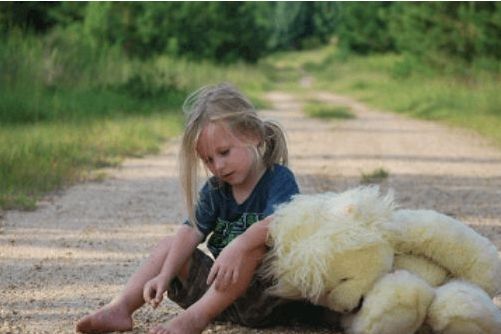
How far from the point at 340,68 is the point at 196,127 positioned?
121 ft

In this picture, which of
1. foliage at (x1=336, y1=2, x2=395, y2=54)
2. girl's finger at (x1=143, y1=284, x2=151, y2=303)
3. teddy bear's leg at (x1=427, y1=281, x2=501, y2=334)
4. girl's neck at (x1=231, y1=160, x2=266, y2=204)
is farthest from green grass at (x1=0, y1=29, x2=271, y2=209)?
foliage at (x1=336, y1=2, x2=395, y2=54)

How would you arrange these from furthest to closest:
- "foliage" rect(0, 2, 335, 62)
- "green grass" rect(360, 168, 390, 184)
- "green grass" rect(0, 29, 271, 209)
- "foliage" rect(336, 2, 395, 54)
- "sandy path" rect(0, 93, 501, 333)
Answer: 1. "foliage" rect(336, 2, 395, 54)
2. "foliage" rect(0, 2, 335, 62)
3. "green grass" rect(360, 168, 390, 184)
4. "green grass" rect(0, 29, 271, 209)
5. "sandy path" rect(0, 93, 501, 333)

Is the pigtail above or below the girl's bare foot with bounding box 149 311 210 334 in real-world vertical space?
above

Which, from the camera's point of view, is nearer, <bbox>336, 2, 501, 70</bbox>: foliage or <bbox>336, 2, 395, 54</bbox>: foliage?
<bbox>336, 2, 501, 70</bbox>: foliage

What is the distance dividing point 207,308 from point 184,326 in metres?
0.10

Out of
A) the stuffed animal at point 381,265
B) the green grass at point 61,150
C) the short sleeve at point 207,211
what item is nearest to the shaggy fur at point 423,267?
the stuffed animal at point 381,265

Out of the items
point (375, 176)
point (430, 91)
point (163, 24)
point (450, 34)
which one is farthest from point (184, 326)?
point (163, 24)

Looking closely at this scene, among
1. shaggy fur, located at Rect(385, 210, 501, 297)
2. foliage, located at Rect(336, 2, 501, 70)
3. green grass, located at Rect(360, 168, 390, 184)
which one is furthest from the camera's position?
foliage, located at Rect(336, 2, 501, 70)

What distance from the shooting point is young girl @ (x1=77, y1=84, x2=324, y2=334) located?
369 cm

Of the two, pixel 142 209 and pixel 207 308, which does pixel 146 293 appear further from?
pixel 142 209

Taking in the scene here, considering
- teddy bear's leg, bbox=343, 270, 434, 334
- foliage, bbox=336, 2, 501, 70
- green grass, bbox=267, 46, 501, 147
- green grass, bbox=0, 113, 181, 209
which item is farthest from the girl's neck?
foliage, bbox=336, 2, 501, 70

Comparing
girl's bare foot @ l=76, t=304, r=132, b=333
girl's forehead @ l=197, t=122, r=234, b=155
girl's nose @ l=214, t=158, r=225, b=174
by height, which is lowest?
girl's bare foot @ l=76, t=304, r=132, b=333

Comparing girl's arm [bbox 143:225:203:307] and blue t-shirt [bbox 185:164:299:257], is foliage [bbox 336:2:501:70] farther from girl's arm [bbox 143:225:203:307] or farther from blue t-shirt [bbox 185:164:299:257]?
girl's arm [bbox 143:225:203:307]

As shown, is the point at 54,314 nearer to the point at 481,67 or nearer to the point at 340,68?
the point at 481,67
